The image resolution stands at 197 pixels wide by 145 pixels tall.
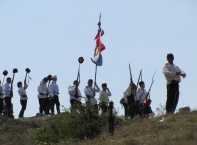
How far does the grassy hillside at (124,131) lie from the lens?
597 inches

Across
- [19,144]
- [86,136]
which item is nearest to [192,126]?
[86,136]

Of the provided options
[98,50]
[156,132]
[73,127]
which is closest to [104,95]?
[98,50]

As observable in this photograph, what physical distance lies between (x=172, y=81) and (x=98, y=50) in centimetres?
786

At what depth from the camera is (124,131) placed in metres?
17.5

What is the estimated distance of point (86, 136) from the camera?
746 inches

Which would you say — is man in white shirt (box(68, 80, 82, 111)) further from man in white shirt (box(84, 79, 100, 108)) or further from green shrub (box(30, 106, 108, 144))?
green shrub (box(30, 106, 108, 144))

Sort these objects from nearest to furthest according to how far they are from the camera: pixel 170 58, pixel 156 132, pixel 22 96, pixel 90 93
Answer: pixel 156 132, pixel 170 58, pixel 90 93, pixel 22 96

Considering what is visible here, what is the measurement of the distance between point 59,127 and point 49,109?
10.1 meters

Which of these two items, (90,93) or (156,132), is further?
(90,93)

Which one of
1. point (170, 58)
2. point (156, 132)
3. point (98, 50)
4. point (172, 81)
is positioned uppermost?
point (98, 50)

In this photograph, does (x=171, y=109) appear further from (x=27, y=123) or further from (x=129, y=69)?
(x=27, y=123)

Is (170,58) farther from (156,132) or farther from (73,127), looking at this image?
(156,132)

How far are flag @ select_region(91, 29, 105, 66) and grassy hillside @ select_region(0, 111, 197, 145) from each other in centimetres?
548

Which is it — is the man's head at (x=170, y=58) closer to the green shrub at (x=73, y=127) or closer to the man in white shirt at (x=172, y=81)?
the man in white shirt at (x=172, y=81)
